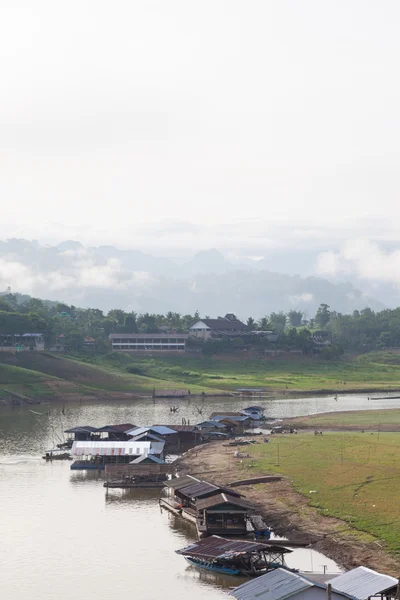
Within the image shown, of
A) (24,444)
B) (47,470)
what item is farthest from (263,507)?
(24,444)

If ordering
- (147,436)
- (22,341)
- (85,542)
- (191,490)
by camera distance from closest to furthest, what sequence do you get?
(85,542) < (191,490) < (147,436) < (22,341)

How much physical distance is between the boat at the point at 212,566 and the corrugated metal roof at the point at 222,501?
23.8ft

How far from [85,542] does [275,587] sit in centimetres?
1865

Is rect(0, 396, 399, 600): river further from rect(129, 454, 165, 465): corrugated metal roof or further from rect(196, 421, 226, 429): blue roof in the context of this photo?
rect(196, 421, 226, 429): blue roof

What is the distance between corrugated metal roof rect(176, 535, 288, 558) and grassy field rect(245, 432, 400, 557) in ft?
26.7

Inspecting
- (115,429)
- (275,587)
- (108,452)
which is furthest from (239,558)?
(115,429)

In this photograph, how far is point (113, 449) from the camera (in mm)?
81500

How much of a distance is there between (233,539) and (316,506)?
28.5 ft

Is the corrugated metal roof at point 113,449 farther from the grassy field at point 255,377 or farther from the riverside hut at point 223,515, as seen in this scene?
the grassy field at point 255,377

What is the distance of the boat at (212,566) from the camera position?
154 feet

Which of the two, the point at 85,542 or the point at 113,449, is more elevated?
the point at 113,449

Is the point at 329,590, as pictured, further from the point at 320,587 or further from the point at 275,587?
the point at 275,587

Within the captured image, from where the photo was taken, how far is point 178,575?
155 feet

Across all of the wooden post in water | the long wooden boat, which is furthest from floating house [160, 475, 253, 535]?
the long wooden boat
